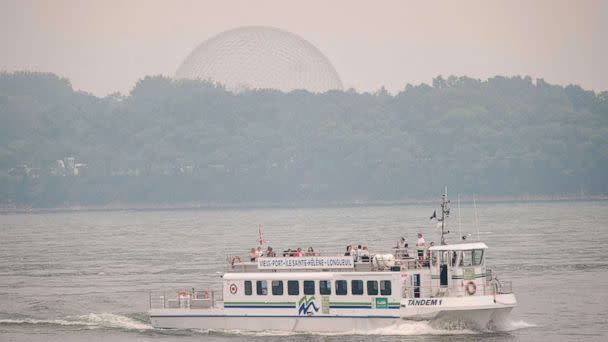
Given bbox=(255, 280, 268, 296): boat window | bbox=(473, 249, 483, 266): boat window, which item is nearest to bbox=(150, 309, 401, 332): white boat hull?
bbox=(255, 280, 268, 296): boat window

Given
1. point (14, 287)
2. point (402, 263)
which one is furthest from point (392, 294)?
point (14, 287)

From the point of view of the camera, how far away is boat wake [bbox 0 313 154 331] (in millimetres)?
62781

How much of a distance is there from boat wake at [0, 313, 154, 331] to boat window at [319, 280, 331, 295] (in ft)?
26.7

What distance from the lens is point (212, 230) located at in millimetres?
134500

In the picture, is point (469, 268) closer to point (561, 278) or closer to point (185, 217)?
point (561, 278)

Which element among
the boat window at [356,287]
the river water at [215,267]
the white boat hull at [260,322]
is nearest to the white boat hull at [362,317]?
the white boat hull at [260,322]

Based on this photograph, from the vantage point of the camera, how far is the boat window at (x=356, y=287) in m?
57.2

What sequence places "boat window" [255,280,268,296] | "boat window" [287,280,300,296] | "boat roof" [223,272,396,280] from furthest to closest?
1. "boat window" [255,280,268,296]
2. "boat window" [287,280,300,296]
3. "boat roof" [223,272,396,280]

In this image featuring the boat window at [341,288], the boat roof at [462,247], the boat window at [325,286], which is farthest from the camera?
the boat window at [325,286]

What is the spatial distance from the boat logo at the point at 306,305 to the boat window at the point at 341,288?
42.2 inches

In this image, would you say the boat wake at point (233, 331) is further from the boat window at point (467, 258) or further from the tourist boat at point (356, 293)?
the boat window at point (467, 258)

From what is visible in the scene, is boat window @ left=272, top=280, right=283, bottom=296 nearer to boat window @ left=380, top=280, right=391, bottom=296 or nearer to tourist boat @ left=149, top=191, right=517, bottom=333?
tourist boat @ left=149, top=191, right=517, bottom=333

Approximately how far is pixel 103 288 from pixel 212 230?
57481mm

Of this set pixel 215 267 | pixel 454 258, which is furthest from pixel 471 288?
pixel 215 267
